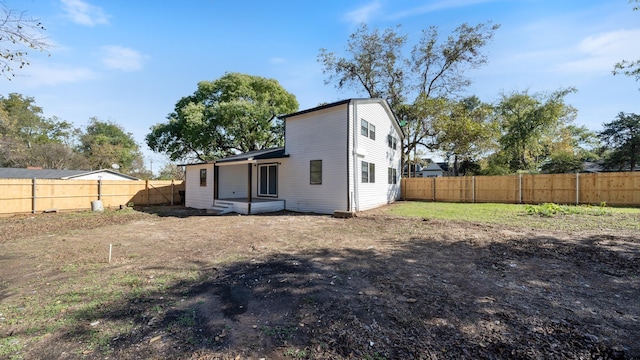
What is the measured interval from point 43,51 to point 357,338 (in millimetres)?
6291

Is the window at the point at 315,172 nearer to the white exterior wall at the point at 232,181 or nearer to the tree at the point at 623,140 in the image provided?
the white exterior wall at the point at 232,181

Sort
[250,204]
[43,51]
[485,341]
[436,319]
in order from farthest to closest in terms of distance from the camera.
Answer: [250,204], [43,51], [436,319], [485,341]

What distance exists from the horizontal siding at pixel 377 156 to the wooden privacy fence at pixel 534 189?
2343 millimetres

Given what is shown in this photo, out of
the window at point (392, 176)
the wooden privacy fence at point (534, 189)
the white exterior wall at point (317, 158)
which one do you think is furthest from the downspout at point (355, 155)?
the wooden privacy fence at point (534, 189)

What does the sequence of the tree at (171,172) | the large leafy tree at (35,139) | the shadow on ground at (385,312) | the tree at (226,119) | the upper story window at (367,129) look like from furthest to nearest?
the tree at (171,172), the large leafy tree at (35,139), the tree at (226,119), the upper story window at (367,129), the shadow on ground at (385,312)

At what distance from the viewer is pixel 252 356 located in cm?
223

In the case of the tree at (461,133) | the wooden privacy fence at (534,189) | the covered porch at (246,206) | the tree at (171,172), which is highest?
the tree at (461,133)

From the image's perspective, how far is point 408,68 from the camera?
2291 cm

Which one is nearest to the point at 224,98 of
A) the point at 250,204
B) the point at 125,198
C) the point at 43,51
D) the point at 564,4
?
the point at 125,198

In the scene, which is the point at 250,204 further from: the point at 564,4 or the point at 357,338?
the point at 564,4

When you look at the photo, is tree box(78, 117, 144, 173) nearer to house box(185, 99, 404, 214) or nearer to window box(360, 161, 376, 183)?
house box(185, 99, 404, 214)

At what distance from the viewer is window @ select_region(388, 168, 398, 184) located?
17188 mm

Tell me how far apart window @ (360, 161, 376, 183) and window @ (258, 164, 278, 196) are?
15.4 ft

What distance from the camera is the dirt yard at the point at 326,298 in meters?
2.36
